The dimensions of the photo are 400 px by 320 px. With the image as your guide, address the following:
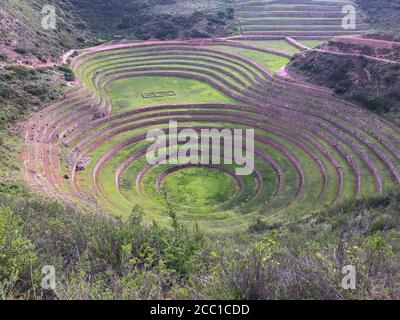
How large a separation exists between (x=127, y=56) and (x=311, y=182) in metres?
33.4

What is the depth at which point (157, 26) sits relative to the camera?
2314 inches

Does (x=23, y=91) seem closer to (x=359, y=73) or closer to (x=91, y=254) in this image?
(x=91, y=254)

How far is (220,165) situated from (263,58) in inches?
844

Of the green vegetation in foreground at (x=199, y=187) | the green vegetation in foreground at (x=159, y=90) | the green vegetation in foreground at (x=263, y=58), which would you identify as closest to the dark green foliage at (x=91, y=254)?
the green vegetation in foreground at (x=199, y=187)

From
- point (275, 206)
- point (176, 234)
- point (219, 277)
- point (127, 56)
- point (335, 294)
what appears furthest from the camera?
point (127, 56)

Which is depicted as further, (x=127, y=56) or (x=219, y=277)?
(x=127, y=56)

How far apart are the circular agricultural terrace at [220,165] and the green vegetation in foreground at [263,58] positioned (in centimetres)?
125

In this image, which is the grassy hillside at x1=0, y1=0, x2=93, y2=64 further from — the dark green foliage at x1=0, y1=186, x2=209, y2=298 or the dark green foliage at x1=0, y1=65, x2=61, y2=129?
the dark green foliage at x1=0, y1=186, x2=209, y2=298

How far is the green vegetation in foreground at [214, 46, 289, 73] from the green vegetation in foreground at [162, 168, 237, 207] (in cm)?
1755

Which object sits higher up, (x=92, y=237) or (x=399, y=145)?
(x=399, y=145)

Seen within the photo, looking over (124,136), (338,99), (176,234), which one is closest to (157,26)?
(124,136)

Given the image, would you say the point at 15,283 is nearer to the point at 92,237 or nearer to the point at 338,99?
the point at 92,237

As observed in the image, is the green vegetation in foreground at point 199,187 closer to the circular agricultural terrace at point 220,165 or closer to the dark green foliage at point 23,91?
the circular agricultural terrace at point 220,165

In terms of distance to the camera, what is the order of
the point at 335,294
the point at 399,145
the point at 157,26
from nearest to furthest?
1. the point at 335,294
2. the point at 399,145
3. the point at 157,26
